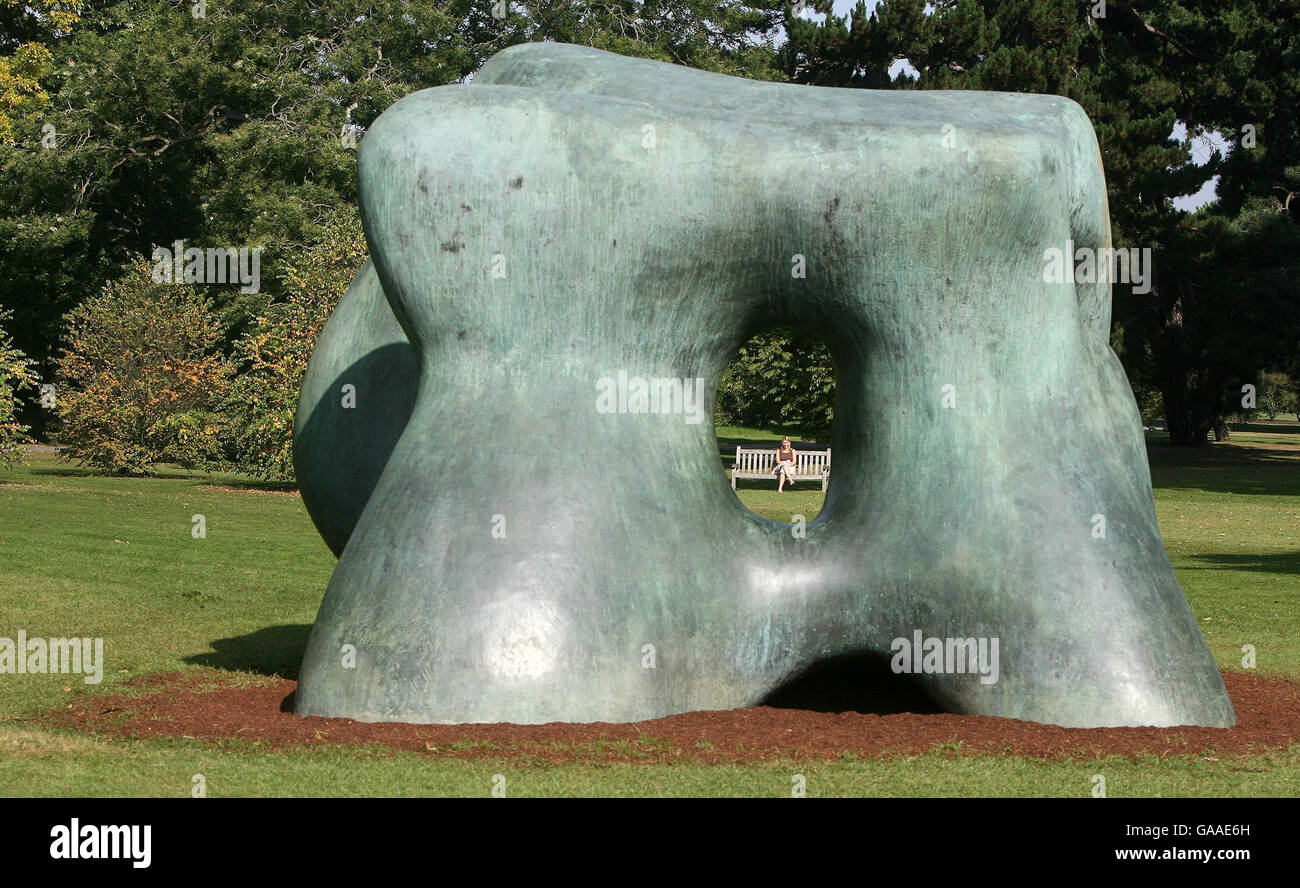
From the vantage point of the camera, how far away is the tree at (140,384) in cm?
→ 3269

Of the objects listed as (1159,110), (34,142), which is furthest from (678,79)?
(1159,110)

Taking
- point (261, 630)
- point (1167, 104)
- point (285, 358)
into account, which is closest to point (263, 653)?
point (261, 630)

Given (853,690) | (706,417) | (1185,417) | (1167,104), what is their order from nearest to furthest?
(706,417)
(853,690)
(1167,104)
(1185,417)

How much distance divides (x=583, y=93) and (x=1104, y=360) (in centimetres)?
369

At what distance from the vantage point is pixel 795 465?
111ft

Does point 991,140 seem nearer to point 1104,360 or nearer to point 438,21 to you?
point 1104,360

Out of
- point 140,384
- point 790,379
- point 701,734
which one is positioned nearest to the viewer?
point 701,734

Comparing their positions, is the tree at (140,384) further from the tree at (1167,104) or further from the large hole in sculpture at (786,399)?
the tree at (1167,104)

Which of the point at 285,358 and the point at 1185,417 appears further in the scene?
the point at 1185,417

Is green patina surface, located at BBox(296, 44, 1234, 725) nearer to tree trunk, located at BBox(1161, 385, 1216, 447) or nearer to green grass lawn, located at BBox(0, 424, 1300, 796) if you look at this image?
green grass lawn, located at BBox(0, 424, 1300, 796)

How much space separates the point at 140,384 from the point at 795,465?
14.6m

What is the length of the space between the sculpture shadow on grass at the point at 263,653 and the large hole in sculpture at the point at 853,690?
3445mm

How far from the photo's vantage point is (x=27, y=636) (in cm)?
1188

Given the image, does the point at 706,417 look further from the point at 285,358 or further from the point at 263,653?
the point at 285,358
